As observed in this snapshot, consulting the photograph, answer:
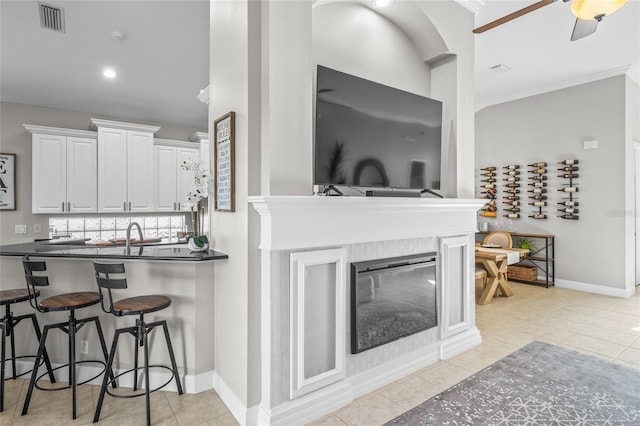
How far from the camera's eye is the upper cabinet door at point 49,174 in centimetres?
490

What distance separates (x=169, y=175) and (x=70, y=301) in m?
4.05

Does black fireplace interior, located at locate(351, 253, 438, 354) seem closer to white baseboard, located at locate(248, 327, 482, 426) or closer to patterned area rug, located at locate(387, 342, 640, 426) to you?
white baseboard, located at locate(248, 327, 482, 426)

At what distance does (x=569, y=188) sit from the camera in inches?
204

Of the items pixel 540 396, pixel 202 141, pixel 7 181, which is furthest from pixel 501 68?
pixel 7 181

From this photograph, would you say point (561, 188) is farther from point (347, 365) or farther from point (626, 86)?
point (347, 365)

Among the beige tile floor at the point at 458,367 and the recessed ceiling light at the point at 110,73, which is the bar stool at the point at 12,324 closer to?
the beige tile floor at the point at 458,367

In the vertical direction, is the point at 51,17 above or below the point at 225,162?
above

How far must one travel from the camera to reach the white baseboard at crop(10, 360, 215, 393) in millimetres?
2448

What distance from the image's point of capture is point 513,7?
3287 mm

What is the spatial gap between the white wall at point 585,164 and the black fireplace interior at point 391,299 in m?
3.67

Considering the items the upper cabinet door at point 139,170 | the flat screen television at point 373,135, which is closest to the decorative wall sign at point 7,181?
the upper cabinet door at point 139,170

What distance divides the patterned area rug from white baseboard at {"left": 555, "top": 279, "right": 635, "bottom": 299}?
2639mm

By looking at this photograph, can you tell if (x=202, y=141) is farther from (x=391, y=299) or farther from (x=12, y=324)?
(x=391, y=299)

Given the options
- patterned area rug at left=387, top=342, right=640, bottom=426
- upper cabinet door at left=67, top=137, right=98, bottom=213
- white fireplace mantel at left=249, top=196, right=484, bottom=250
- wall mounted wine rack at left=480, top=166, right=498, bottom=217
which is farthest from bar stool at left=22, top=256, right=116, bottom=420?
wall mounted wine rack at left=480, top=166, right=498, bottom=217
